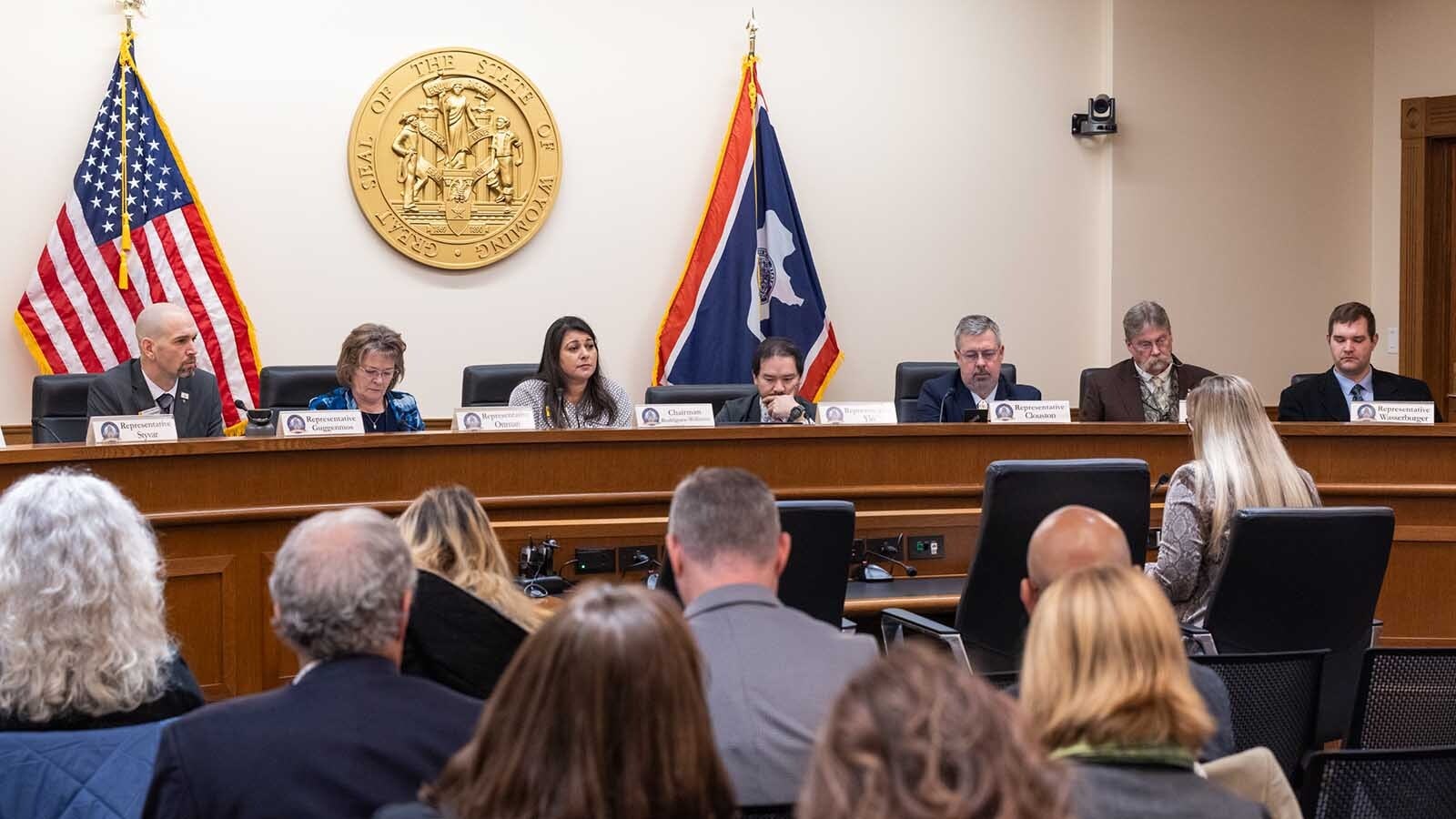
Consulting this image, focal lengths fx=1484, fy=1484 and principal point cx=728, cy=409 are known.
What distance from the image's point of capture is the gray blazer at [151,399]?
4957mm

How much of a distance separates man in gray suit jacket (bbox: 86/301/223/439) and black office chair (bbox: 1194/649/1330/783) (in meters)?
3.59

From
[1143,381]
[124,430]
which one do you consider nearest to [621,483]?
[124,430]

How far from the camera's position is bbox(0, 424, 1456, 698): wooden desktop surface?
13.2ft

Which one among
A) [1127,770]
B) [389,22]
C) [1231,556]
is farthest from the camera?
[389,22]

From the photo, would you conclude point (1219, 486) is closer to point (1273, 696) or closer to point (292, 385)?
point (1273, 696)

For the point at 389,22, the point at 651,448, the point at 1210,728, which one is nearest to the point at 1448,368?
the point at 651,448

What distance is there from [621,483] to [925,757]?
355cm

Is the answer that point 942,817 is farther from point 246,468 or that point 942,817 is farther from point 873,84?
point 873,84

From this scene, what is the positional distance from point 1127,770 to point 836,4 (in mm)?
6056

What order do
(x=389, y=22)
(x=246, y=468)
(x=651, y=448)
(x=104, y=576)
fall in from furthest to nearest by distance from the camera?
(x=389, y=22) < (x=651, y=448) < (x=246, y=468) < (x=104, y=576)

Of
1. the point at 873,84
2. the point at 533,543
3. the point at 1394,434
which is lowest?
the point at 533,543

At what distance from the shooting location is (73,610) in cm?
209

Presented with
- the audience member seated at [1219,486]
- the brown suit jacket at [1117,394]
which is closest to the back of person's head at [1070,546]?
the audience member seated at [1219,486]

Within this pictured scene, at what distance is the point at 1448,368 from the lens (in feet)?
24.7
